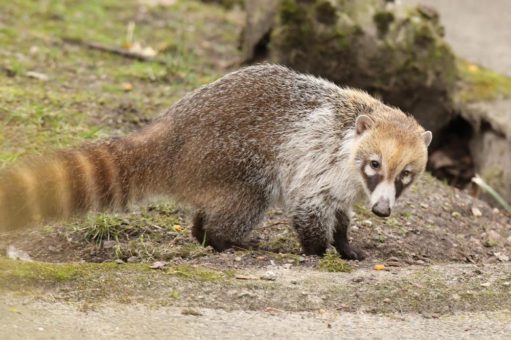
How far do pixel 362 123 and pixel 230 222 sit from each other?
1.08 metres

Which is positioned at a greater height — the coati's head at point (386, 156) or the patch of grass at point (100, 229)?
the coati's head at point (386, 156)

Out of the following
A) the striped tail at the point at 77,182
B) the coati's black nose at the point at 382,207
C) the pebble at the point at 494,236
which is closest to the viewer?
the striped tail at the point at 77,182

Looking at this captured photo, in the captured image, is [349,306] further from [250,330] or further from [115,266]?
[115,266]

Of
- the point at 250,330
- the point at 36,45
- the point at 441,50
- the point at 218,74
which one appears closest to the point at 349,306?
the point at 250,330

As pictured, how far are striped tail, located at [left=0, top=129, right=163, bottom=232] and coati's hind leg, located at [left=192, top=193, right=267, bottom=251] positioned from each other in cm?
44

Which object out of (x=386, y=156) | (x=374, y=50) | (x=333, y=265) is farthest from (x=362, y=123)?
(x=374, y=50)

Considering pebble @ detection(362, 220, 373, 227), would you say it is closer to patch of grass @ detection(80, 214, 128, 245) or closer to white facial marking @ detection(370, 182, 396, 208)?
white facial marking @ detection(370, 182, 396, 208)

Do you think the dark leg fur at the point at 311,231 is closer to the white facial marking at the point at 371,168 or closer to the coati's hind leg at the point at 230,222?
the coati's hind leg at the point at 230,222

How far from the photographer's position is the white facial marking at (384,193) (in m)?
5.62

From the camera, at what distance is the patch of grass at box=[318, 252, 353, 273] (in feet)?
17.7

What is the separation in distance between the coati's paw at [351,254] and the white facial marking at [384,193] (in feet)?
1.69

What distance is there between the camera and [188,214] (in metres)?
6.40

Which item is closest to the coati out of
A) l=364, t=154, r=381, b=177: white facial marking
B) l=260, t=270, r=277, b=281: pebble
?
l=364, t=154, r=381, b=177: white facial marking

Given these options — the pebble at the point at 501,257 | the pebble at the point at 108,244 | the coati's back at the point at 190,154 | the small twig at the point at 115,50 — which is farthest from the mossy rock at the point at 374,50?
the pebble at the point at 108,244
